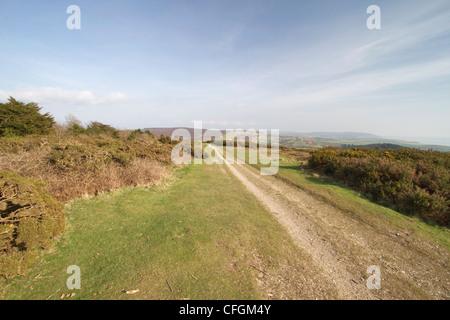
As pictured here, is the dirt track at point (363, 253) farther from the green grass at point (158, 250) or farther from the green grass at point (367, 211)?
the green grass at point (158, 250)

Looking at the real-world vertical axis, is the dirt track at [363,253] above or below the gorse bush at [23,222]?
below

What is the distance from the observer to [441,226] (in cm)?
759

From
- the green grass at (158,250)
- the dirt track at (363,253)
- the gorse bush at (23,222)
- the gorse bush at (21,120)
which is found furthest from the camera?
the gorse bush at (21,120)

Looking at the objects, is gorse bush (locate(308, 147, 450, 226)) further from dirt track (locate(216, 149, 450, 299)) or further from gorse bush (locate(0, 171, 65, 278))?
gorse bush (locate(0, 171, 65, 278))

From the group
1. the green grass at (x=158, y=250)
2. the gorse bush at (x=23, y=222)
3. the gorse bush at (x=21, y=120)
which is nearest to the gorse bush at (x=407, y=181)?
the green grass at (x=158, y=250)

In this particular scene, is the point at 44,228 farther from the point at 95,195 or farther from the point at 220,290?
the point at 220,290

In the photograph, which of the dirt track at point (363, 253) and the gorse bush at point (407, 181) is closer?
the dirt track at point (363, 253)

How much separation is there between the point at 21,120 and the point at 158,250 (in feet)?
85.9

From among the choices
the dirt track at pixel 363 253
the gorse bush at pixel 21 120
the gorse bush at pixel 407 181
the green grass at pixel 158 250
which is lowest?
the dirt track at pixel 363 253

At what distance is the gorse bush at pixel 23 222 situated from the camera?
4.15 m

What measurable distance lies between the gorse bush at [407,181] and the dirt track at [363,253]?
2468 millimetres

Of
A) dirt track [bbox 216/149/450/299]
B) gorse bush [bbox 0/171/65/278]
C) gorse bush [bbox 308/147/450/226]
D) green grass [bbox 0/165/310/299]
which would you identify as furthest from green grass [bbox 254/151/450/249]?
gorse bush [bbox 0/171/65/278]

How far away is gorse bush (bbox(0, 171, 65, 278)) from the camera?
13.6 ft
